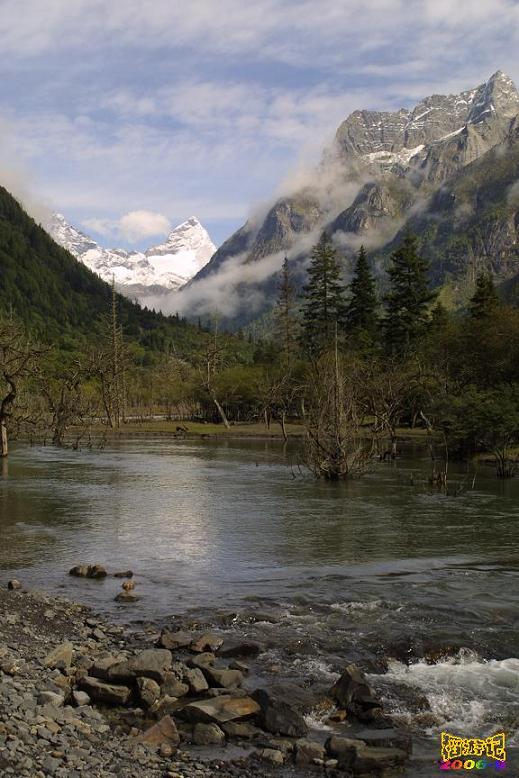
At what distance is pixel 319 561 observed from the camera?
24172 millimetres

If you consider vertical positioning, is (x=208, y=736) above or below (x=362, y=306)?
below

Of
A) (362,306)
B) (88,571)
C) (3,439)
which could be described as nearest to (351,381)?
(3,439)

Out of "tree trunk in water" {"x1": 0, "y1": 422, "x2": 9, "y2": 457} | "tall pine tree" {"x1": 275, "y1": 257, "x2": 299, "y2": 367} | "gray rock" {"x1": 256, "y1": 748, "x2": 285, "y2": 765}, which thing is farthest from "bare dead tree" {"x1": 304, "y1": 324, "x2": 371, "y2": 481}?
"tall pine tree" {"x1": 275, "y1": 257, "x2": 299, "y2": 367}

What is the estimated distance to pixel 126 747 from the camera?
10570 millimetres

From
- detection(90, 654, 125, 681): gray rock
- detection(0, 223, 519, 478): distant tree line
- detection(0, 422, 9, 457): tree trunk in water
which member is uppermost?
detection(0, 223, 519, 478): distant tree line

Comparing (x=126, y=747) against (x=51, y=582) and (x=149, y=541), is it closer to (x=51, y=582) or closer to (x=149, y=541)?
(x=51, y=582)

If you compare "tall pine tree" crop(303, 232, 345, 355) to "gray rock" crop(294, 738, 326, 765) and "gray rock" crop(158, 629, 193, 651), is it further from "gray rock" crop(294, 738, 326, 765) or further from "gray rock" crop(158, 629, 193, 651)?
"gray rock" crop(294, 738, 326, 765)

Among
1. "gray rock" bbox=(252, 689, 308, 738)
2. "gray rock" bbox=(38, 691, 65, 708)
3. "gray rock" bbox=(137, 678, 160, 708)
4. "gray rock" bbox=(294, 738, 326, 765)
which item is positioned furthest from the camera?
"gray rock" bbox=(137, 678, 160, 708)

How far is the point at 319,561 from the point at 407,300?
7740cm

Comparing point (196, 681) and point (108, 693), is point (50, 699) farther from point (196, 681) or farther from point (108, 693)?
point (196, 681)

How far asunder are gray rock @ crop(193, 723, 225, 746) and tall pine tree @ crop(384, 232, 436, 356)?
84.4 metres

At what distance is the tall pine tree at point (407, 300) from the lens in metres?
95.8

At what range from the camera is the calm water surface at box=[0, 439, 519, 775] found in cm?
1463

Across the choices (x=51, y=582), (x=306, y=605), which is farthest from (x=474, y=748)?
(x=51, y=582)
